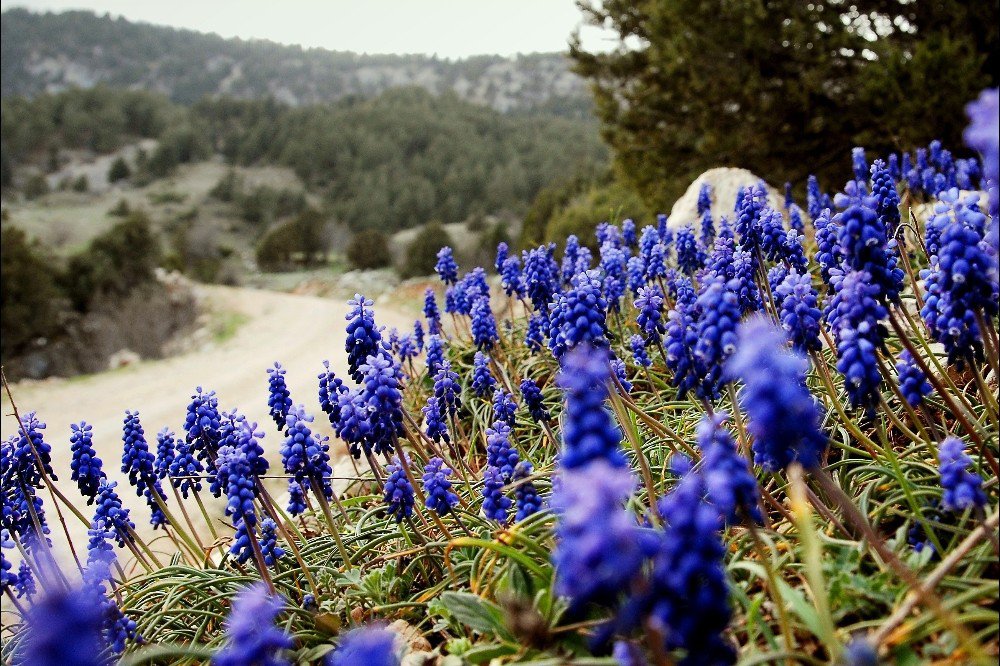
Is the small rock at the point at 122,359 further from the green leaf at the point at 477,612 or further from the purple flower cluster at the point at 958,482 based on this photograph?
the purple flower cluster at the point at 958,482

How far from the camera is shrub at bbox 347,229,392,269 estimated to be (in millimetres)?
39500

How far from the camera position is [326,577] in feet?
10.4

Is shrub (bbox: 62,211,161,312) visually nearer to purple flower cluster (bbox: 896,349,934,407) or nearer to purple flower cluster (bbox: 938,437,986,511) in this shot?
purple flower cluster (bbox: 896,349,934,407)

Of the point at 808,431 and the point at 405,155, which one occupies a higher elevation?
the point at 405,155

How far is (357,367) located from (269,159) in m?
72.1

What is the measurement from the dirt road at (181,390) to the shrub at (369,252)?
48.8 ft

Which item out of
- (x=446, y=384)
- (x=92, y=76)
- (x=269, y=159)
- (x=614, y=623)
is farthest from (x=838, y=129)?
(x=92, y=76)

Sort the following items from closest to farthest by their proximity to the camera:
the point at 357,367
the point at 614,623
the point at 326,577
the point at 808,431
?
1. the point at 614,623
2. the point at 808,431
3. the point at 326,577
4. the point at 357,367

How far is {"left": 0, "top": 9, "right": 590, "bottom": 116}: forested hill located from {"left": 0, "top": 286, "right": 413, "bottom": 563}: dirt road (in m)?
86.6

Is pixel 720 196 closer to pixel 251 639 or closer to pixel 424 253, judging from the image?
pixel 251 639

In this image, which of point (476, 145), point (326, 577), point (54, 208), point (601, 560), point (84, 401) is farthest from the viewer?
point (476, 145)

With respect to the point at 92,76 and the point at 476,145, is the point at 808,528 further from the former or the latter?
the point at 92,76

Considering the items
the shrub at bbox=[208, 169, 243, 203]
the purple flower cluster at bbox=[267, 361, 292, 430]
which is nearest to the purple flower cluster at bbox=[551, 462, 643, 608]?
the purple flower cluster at bbox=[267, 361, 292, 430]

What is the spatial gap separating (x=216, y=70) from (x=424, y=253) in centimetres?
11035
